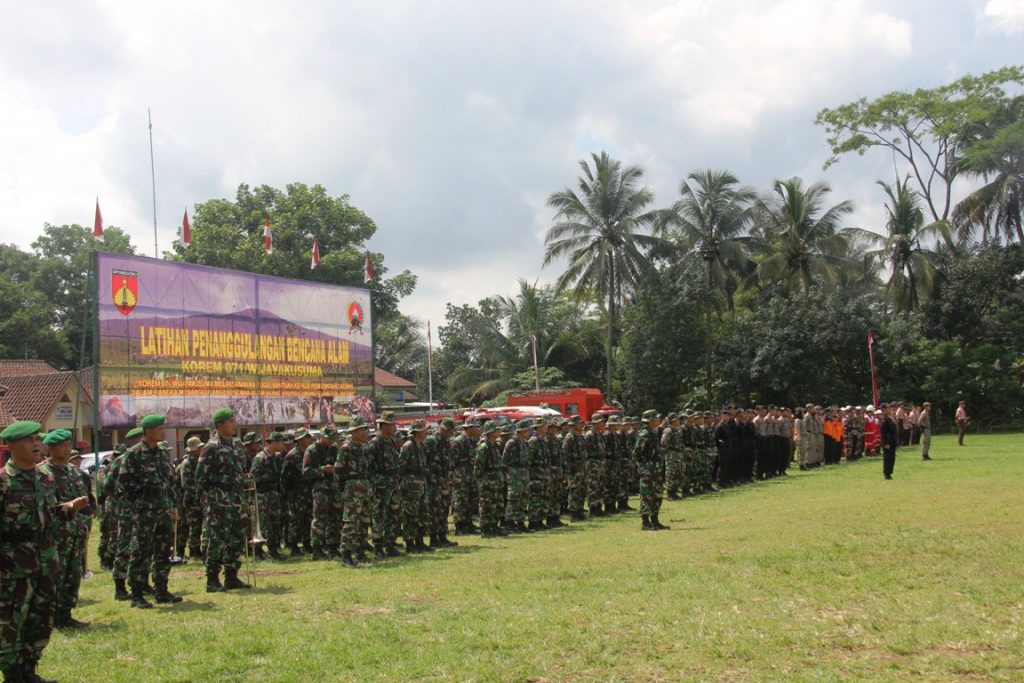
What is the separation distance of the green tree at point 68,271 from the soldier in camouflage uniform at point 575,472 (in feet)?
140

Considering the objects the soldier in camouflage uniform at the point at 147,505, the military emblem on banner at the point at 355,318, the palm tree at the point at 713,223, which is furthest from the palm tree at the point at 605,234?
the soldier in camouflage uniform at the point at 147,505

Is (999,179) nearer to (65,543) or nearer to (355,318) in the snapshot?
(355,318)

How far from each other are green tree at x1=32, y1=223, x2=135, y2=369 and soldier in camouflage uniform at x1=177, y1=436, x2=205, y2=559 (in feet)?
140

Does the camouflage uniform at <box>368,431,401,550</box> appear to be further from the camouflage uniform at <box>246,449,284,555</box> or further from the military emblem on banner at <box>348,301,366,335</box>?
the military emblem on banner at <box>348,301,366,335</box>

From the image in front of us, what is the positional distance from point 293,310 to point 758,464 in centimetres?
1206

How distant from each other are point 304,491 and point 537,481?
3714 mm

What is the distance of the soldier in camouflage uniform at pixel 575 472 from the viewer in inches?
631

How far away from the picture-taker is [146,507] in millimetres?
8797

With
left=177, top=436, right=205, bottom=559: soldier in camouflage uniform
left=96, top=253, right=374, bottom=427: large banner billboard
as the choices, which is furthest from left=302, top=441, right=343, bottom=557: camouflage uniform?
left=96, top=253, right=374, bottom=427: large banner billboard

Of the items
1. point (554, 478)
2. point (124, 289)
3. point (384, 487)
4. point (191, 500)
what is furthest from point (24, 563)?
point (124, 289)

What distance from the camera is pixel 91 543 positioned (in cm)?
1633

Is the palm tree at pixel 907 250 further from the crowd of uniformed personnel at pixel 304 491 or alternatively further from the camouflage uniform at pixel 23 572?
the camouflage uniform at pixel 23 572

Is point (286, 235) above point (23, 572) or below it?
above

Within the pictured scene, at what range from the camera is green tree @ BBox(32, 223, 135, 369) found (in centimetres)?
5309
